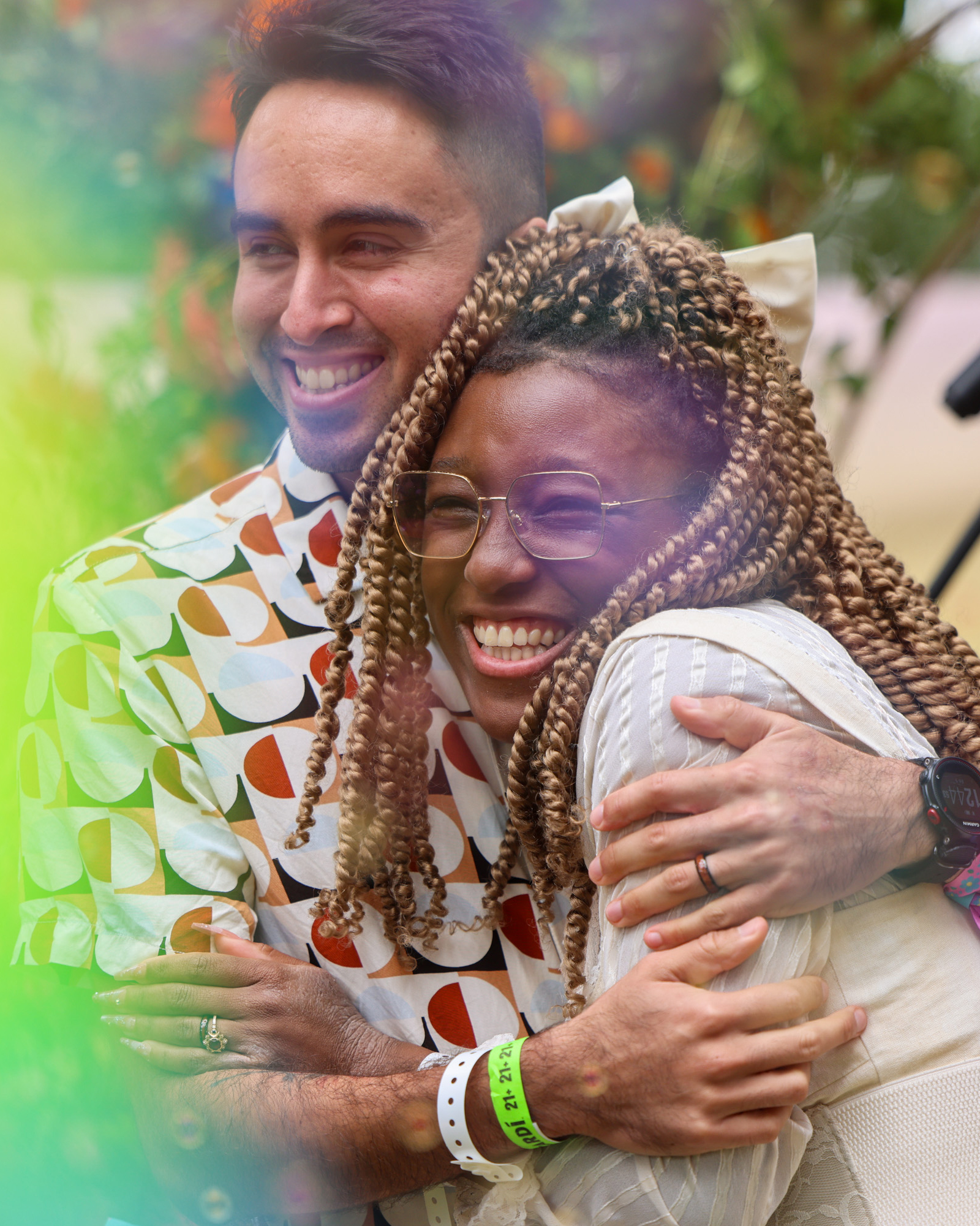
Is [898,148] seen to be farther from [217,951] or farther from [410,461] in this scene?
[217,951]

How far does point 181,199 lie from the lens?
9.36 feet

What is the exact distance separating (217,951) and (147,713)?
17.1 inches

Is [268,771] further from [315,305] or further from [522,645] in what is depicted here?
[315,305]

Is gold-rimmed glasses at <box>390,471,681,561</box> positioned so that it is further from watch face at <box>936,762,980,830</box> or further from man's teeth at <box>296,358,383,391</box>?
watch face at <box>936,762,980,830</box>

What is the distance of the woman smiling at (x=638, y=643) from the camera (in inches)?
56.6

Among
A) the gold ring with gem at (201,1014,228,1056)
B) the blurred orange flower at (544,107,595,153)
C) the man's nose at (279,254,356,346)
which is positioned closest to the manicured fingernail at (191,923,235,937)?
the gold ring with gem at (201,1014,228,1056)

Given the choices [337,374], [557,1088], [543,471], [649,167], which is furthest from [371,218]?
[649,167]

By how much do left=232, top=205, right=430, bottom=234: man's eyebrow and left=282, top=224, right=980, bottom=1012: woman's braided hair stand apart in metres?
0.20

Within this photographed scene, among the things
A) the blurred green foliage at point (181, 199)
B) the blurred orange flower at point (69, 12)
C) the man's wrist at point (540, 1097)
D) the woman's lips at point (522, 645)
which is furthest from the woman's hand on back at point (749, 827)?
the blurred orange flower at point (69, 12)

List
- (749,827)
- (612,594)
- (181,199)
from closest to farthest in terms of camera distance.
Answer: (749,827) → (612,594) → (181,199)

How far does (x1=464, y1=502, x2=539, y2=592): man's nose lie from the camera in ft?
5.74

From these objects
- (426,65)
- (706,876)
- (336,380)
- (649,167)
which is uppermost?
(649,167)

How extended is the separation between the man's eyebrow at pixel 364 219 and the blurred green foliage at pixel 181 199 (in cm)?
25

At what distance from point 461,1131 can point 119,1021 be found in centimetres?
62
